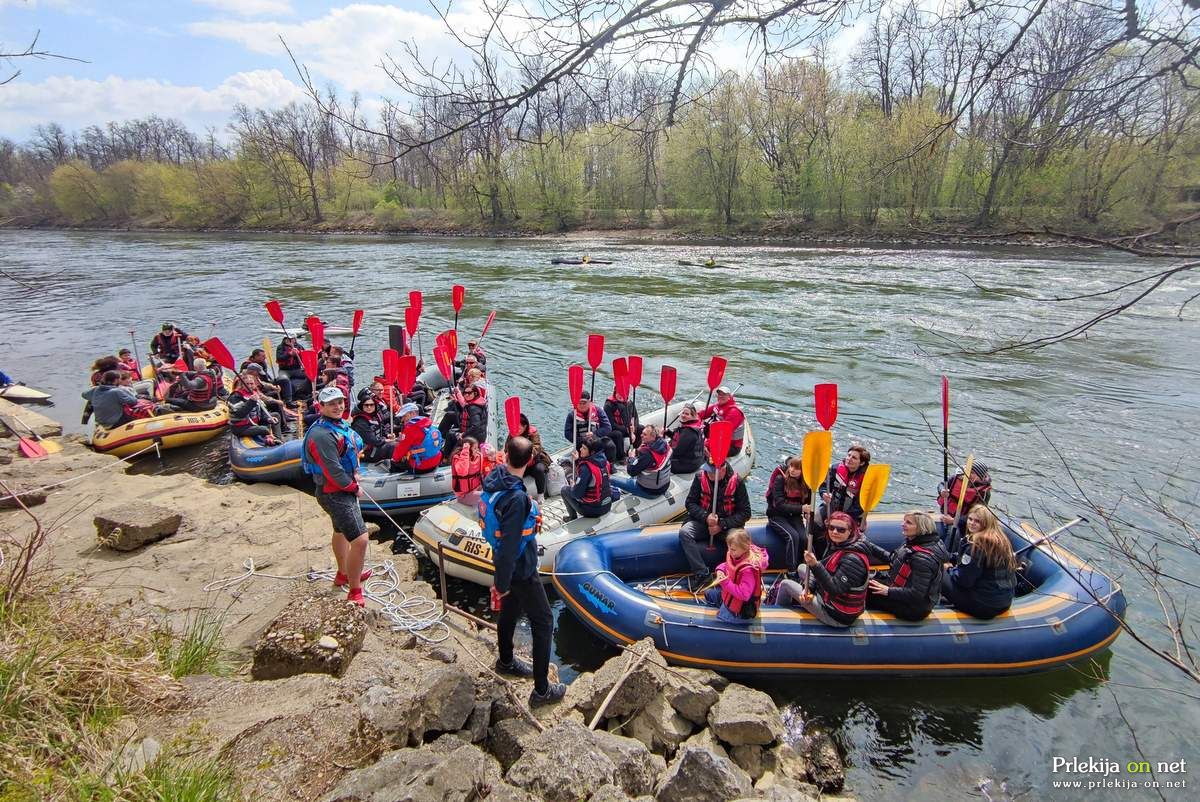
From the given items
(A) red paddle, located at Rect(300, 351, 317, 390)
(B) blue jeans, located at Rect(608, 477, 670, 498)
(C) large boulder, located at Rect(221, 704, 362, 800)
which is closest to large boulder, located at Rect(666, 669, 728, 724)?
(C) large boulder, located at Rect(221, 704, 362, 800)

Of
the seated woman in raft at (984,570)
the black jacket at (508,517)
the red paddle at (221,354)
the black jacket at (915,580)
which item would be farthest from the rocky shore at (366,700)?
the red paddle at (221,354)

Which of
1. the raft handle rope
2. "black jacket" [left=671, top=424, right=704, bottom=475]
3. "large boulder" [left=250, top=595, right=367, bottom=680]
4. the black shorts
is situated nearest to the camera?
"large boulder" [left=250, top=595, right=367, bottom=680]

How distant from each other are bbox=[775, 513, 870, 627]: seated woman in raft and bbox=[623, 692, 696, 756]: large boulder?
1.60m

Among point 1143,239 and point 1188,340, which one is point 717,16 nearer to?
point 1143,239

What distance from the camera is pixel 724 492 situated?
6.19 metres

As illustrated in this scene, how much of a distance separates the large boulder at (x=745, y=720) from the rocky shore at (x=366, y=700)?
0.01 meters

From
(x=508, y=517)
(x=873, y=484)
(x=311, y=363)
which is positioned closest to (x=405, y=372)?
(x=311, y=363)

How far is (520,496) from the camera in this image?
387 cm

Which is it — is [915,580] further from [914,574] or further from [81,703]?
[81,703]

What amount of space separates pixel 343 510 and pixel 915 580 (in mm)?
4784

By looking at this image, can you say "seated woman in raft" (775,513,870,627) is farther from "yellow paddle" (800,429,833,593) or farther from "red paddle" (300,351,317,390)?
"red paddle" (300,351,317,390)

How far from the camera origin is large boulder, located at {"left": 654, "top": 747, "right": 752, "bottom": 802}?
331cm

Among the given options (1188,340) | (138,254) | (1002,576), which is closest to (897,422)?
(1002,576)

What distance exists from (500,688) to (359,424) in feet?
18.2
